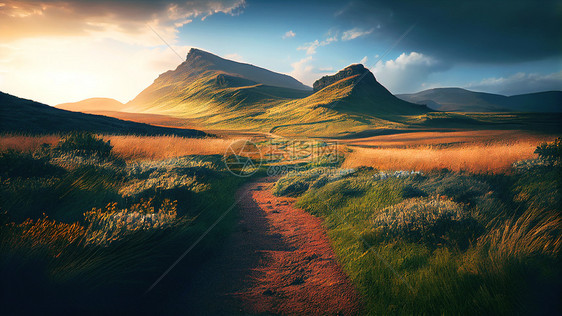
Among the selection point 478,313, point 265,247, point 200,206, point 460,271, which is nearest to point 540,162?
point 460,271

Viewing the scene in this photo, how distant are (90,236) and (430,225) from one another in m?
6.58

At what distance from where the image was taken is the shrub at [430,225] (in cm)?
430

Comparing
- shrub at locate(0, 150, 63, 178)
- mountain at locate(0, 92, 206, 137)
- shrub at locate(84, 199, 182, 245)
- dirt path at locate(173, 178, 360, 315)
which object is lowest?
dirt path at locate(173, 178, 360, 315)

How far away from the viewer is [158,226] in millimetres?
4637

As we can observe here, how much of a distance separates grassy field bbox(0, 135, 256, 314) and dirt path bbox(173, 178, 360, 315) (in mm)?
506

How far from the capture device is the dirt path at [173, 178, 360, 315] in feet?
12.0

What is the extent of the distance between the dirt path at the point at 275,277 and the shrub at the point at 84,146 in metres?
8.74

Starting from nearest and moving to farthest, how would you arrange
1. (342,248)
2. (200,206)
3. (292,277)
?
(292,277)
(342,248)
(200,206)

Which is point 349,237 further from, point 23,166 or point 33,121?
point 33,121

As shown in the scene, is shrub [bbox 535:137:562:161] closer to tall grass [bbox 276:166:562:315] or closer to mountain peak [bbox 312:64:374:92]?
tall grass [bbox 276:166:562:315]

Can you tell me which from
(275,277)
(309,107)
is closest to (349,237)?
(275,277)

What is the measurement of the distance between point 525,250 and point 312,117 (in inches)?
3620

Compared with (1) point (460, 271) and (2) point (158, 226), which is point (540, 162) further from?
(2) point (158, 226)

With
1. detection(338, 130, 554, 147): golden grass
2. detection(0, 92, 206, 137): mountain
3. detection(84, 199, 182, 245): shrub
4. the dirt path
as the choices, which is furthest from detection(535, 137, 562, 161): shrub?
detection(0, 92, 206, 137): mountain
